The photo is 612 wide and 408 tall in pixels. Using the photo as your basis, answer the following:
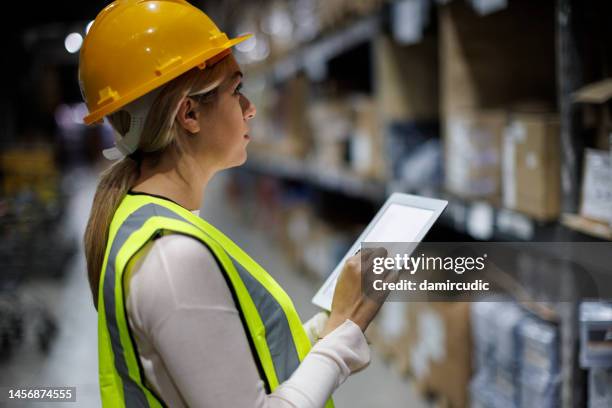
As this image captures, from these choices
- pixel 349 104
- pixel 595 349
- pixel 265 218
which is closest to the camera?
pixel 595 349

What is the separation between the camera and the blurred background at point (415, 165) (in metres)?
1.74

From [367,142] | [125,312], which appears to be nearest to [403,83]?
[367,142]

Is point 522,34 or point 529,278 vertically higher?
point 522,34

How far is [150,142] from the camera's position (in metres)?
A: 1.00

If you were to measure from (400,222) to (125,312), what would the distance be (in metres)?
0.46

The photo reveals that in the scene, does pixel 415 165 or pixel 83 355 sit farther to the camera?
pixel 415 165

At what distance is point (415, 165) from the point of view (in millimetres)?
2857

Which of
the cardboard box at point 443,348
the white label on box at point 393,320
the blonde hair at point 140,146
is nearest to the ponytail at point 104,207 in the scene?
the blonde hair at point 140,146

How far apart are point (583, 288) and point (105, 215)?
1.27 m

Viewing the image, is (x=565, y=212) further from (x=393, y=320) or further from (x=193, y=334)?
(x=393, y=320)

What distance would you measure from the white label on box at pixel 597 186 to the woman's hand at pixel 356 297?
0.86m

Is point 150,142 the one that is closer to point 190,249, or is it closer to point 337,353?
point 190,249

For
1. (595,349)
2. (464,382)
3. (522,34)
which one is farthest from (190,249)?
(522,34)

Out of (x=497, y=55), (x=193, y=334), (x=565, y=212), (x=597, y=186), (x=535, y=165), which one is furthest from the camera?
(x=497, y=55)
